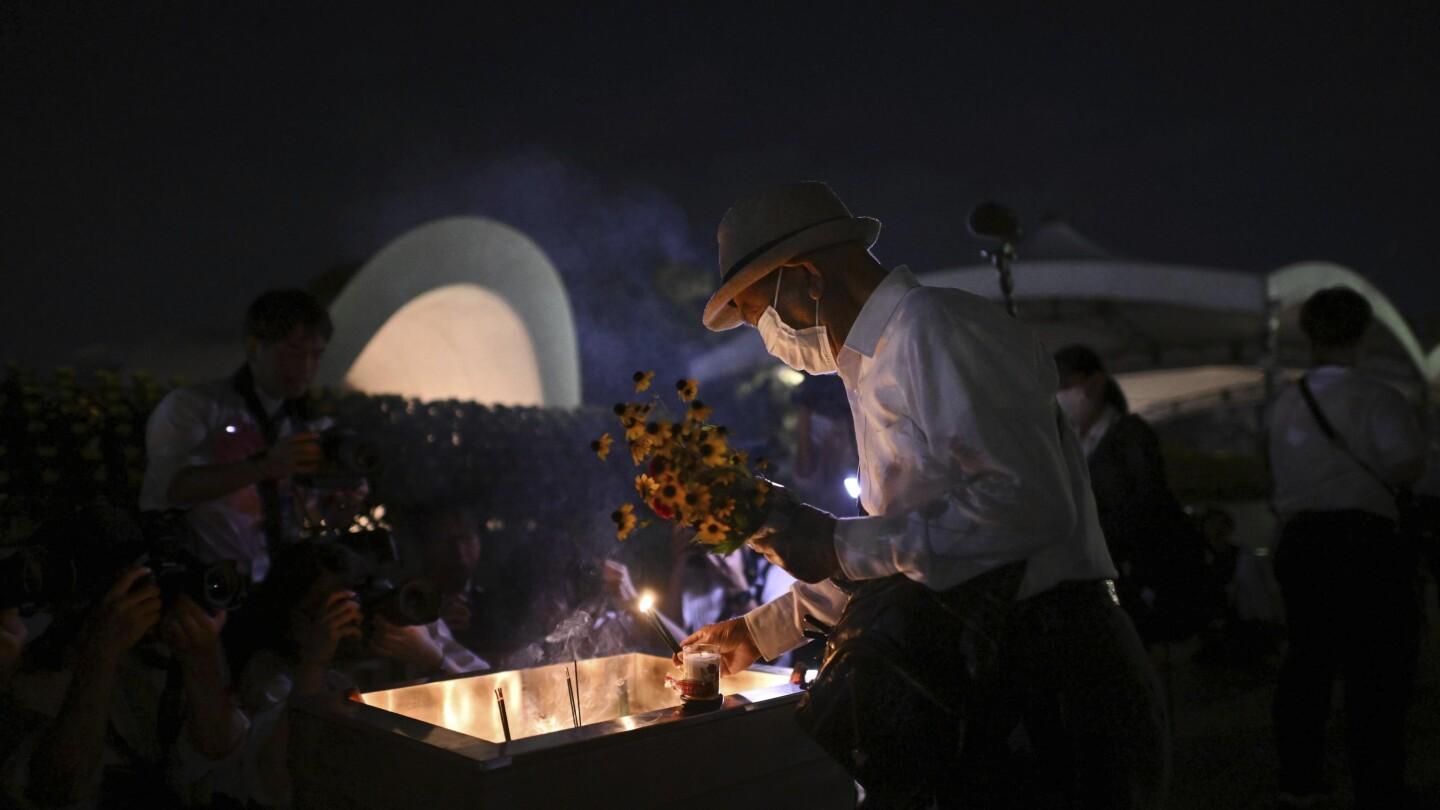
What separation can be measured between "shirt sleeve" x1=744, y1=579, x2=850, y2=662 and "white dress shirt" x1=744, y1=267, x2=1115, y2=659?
0.41 meters

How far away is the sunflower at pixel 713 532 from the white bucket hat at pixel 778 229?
18.8 inches

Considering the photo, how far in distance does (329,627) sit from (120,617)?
627 millimetres

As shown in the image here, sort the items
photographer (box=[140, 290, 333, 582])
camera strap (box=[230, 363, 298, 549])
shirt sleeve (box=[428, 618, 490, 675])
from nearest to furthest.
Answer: photographer (box=[140, 290, 333, 582]) < camera strap (box=[230, 363, 298, 549]) < shirt sleeve (box=[428, 618, 490, 675])

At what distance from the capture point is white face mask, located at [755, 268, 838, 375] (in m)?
2.12

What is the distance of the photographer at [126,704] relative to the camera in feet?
8.81

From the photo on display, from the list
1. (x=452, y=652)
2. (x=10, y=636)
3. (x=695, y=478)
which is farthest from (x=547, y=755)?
(x=452, y=652)

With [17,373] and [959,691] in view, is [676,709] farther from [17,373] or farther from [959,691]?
[17,373]

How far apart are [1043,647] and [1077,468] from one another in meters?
0.37

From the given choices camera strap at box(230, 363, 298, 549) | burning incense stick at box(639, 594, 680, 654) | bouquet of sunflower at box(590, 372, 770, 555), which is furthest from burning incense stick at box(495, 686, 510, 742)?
camera strap at box(230, 363, 298, 549)

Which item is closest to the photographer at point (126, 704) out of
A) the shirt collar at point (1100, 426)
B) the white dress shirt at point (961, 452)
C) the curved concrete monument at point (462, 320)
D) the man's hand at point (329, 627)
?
the man's hand at point (329, 627)

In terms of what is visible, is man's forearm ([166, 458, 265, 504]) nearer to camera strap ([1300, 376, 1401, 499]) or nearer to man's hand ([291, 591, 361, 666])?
man's hand ([291, 591, 361, 666])

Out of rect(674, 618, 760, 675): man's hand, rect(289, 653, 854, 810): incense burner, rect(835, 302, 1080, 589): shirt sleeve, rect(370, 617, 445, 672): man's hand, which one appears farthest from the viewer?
rect(370, 617, 445, 672): man's hand

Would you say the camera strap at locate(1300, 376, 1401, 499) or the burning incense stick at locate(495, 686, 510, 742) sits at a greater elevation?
the camera strap at locate(1300, 376, 1401, 499)

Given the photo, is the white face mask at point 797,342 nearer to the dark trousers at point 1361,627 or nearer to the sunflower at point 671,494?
the sunflower at point 671,494
